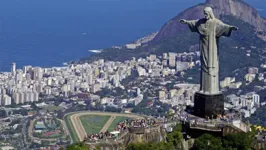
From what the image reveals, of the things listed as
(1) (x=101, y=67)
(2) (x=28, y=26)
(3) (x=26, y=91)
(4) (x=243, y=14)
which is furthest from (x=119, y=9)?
(3) (x=26, y=91)

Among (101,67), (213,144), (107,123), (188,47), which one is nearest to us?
(213,144)

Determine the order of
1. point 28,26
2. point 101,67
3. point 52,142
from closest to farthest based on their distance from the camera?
point 52,142 → point 101,67 → point 28,26

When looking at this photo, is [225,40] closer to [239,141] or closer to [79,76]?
[79,76]

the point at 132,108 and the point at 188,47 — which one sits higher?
the point at 188,47

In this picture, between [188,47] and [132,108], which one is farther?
[188,47]

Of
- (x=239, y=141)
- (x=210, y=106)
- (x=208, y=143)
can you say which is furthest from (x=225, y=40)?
(x=239, y=141)

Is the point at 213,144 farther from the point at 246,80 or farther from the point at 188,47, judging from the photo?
the point at 188,47

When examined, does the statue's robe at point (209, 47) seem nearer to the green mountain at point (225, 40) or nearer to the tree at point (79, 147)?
the tree at point (79, 147)

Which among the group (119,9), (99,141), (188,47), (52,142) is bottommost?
(52,142)

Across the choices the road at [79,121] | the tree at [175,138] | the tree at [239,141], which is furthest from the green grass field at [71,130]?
the tree at [239,141]
